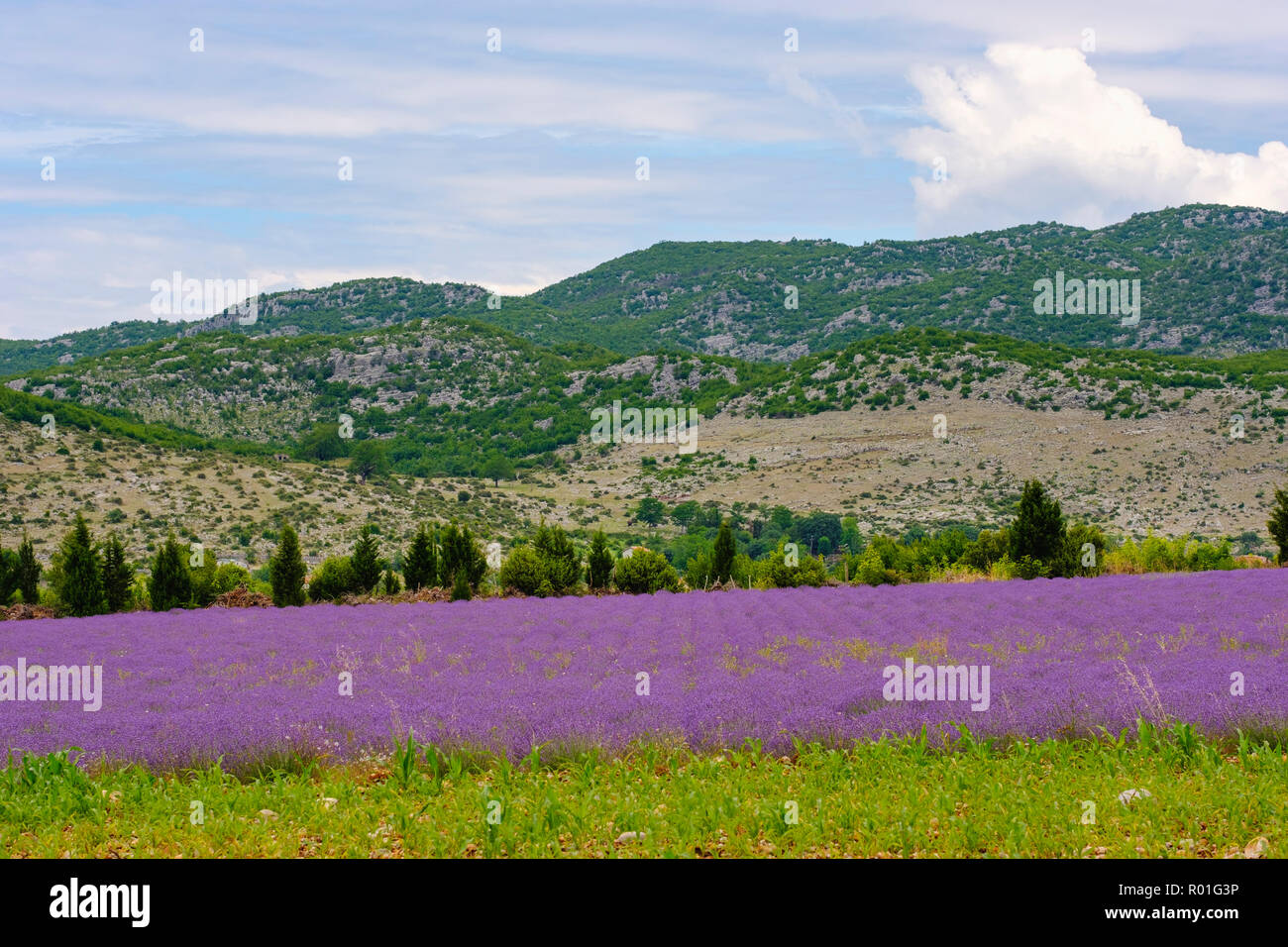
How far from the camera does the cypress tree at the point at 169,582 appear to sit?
2359 cm

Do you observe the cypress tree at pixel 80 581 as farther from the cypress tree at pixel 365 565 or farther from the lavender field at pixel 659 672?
the cypress tree at pixel 365 565

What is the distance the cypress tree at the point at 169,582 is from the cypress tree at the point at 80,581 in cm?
125

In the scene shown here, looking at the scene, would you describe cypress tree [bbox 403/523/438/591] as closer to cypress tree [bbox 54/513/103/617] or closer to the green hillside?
cypress tree [bbox 54/513/103/617]

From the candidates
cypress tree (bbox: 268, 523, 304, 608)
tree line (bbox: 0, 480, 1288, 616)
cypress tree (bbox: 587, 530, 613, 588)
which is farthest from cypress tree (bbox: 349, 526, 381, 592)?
cypress tree (bbox: 587, 530, 613, 588)

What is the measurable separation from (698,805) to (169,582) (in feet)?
72.8

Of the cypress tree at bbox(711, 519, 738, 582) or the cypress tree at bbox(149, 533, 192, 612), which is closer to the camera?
the cypress tree at bbox(149, 533, 192, 612)

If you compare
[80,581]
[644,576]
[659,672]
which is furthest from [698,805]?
[80,581]

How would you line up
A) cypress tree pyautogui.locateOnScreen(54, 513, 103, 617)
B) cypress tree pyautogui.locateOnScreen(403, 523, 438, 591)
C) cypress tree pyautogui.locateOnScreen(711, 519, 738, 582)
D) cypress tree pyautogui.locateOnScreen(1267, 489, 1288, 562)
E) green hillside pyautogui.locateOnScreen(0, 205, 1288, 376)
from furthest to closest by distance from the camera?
green hillside pyautogui.locateOnScreen(0, 205, 1288, 376) → cypress tree pyautogui.locateOnScreen(711, 519, 738, 582) → cypress tree pyautogui.locateOnScreen(403, 523, 438, 591) → cypress tree pyautogui.locateOnScreen(1267, 489, 1288, 562) → cypress tree pyautogui.locateOnScreen(54, 513, 103, 617)

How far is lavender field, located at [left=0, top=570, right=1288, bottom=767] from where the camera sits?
708 centimetres

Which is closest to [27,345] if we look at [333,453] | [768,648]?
[333,453]

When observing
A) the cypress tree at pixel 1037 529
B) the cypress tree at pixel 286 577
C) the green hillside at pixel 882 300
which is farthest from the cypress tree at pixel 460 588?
the green hillside at pixel 882 300

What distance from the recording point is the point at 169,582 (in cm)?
2380

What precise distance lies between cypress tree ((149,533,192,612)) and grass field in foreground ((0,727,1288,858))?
18644 millimetres

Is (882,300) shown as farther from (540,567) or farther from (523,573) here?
(523,573)
